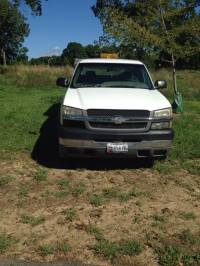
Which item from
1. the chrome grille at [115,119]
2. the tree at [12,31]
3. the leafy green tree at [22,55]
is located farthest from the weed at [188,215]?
the leafy green tree at [22,55]

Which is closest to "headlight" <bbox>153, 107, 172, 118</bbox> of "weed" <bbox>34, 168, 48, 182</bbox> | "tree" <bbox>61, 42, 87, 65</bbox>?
"weed" <bbox>34, 168, 48, 182</bbox>

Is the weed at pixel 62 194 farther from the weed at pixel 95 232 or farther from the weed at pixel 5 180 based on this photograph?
the weed at pixel 95 232

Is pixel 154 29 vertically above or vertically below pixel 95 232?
above

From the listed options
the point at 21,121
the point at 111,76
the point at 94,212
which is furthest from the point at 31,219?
the point at 21,121

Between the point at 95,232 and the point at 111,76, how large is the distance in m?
4.37

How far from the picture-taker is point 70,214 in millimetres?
5316

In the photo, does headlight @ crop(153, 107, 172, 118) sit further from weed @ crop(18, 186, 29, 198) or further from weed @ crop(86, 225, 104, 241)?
weed @ crop(86, 225, 104, 241)

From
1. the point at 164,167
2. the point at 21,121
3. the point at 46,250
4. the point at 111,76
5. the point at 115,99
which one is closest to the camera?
the point at 46,250

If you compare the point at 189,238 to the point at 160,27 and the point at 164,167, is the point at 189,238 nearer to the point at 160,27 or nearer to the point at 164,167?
the point at 164,167

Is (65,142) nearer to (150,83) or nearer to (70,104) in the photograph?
(70,104)

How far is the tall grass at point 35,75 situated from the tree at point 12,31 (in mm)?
18378

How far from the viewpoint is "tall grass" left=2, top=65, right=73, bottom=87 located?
23.6m

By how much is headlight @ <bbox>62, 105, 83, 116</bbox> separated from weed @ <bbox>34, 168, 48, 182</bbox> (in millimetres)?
909

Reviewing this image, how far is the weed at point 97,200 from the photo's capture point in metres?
5.68
